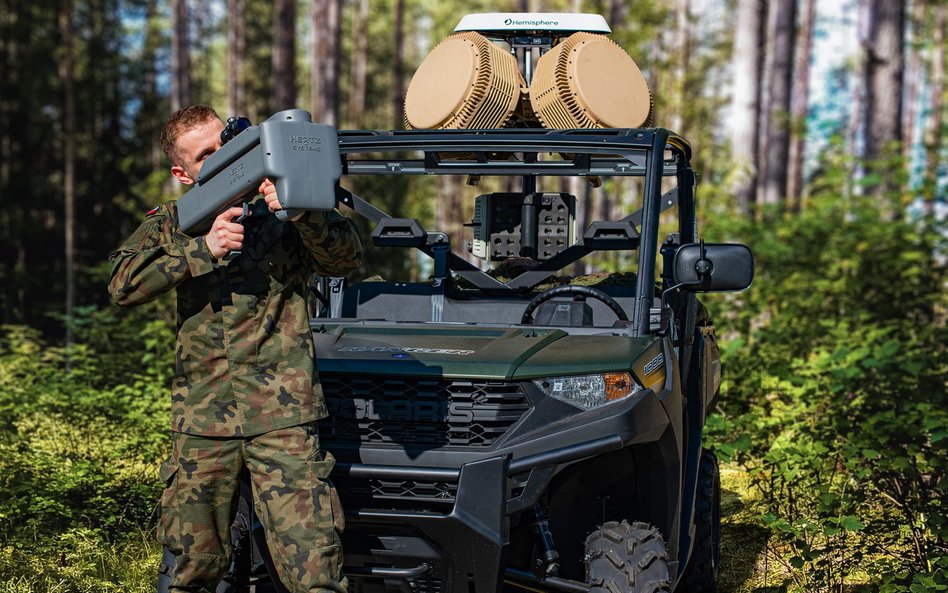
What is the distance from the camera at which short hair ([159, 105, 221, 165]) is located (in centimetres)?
403

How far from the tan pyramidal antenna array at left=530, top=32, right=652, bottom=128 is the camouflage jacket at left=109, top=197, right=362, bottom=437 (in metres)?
2.05

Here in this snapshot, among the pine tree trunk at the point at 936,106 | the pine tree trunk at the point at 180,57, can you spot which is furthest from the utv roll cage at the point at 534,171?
the pine tree trunk at the point at 180,57

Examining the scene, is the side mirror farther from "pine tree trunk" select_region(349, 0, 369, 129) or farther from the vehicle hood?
"pine tree trunk" select_region(349, 0, 369, 129)

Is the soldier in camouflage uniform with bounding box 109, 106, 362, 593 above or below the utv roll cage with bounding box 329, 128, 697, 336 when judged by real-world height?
below

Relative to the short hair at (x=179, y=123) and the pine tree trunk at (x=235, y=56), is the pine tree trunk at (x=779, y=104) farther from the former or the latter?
the pine tree trunk at (x=235, y=56)

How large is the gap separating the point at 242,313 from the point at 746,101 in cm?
1373

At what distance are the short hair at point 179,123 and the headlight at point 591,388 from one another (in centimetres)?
155

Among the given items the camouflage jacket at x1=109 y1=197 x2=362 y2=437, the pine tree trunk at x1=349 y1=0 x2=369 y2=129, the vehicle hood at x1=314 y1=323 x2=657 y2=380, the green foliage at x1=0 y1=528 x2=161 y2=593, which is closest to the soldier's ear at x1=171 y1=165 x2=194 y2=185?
the camouflage jacket at x1=109 y1=197 x2=362 y2=437

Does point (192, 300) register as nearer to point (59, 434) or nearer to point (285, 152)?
→ point (285, 152)

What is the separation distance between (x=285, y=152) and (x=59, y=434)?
505 centimetres

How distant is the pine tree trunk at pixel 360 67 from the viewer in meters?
39.1

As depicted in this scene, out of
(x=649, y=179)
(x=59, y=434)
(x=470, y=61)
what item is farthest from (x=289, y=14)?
(x=649, y=179)

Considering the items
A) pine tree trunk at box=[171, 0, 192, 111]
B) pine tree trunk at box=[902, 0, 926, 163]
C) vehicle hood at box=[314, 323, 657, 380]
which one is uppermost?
pine tree trunk at box=[902, 0, 926, 163]

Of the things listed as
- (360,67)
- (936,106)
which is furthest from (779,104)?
(360,67)
